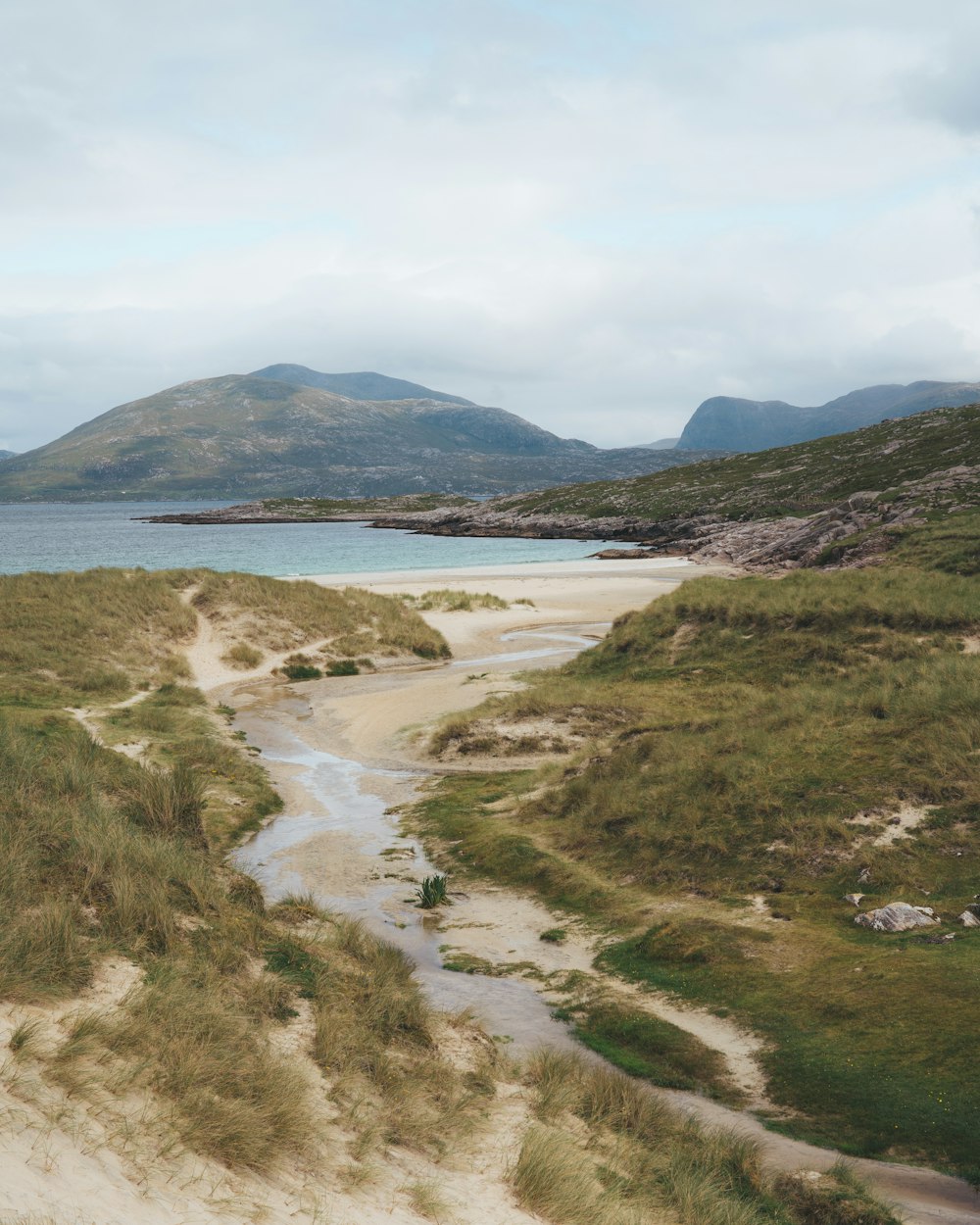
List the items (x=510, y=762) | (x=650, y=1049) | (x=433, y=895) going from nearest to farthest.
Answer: (x=650, y=1049)
(x=433, y=895)
(x=510, y=762)

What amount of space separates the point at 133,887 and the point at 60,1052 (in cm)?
381

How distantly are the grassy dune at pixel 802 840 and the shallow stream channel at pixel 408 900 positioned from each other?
54cm

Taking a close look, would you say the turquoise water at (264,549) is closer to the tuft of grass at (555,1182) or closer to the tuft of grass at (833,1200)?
the tuft of grass at (555,1182)

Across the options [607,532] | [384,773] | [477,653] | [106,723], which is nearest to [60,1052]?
[384,773]

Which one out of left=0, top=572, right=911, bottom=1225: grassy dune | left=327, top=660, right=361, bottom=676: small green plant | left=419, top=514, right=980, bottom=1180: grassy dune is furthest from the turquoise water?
left=0, top=572, right=911, bottom=1225: grassy dune

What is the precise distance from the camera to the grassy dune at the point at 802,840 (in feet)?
31.5

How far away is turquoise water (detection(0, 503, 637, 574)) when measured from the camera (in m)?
96.6

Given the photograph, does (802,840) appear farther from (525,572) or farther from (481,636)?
(525,572)

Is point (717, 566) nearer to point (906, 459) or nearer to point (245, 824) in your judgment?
point (906, 459)

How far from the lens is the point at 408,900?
16.1m

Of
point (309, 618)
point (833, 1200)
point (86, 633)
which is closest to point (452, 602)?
point (309, 618)

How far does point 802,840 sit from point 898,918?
9.37 feet

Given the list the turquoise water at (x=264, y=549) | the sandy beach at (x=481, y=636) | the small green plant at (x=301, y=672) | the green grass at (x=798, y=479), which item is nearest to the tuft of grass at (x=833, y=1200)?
the sandy beach at (x=481, y=636)

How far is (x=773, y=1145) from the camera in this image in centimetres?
865
